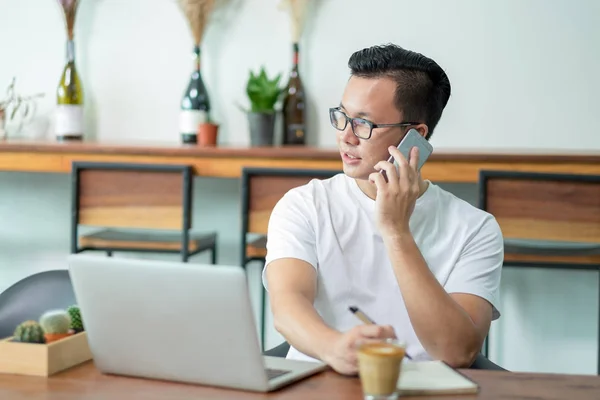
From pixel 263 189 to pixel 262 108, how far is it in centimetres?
55

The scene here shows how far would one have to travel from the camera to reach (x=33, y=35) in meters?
3.76

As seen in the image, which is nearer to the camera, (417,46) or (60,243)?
(417,46)

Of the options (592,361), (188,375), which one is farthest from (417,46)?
(188,375)

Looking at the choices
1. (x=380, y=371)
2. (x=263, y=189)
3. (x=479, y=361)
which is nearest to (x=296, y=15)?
(x=263, y=189)

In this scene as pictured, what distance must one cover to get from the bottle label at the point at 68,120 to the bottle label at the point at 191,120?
0.45 metres

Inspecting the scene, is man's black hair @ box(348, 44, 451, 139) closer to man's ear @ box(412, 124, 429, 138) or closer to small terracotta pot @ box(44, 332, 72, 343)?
man's ear @ box(412, 124, 429, 138)

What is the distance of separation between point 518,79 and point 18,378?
2.70 meters

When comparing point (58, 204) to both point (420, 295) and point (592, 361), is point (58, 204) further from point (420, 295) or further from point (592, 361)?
point (420, 295)

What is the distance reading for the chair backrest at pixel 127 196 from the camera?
305 cm

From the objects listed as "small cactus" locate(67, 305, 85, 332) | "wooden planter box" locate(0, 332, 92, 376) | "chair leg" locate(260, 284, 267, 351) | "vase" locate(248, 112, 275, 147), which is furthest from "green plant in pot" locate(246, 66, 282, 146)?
"wooden planter box" locate(0, 332, 92, 376)

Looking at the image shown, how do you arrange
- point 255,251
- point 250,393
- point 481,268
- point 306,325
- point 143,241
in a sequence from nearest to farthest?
point 250,393 → point 306,325 → point 481,268 → point 255,251 → point 143,241

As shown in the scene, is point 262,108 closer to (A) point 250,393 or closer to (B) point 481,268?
(B) point 481,268

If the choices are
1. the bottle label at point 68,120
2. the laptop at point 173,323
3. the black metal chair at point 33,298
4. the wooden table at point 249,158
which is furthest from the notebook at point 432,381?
the bottle label at point 68,120

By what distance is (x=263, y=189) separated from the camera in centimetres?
295
